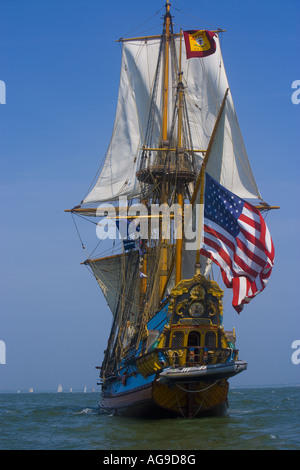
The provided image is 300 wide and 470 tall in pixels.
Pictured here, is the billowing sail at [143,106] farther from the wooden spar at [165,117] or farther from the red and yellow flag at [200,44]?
the red and yellow flag at [200,44]

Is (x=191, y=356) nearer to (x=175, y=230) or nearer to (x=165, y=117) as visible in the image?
(x=175, y=230)

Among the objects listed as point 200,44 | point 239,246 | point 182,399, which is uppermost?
point 200,44

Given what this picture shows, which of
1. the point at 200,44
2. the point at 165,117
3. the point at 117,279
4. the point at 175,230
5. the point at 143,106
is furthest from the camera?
the point at 143,106

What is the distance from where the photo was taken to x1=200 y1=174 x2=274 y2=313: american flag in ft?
80.8

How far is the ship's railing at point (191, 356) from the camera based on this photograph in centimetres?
2870

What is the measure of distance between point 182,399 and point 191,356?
2.00 metres

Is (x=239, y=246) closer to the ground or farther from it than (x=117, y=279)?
closer to the ground

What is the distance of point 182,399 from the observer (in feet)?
95.6

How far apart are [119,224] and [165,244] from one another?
26.7ft

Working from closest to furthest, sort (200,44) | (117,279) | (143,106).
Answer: (200,44) < (117,279) < (143,106)

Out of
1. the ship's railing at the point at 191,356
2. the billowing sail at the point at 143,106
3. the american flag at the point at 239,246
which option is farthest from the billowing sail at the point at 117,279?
the american flag at the point at 239,246

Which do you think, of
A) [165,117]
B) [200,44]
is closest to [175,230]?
[165,117]
